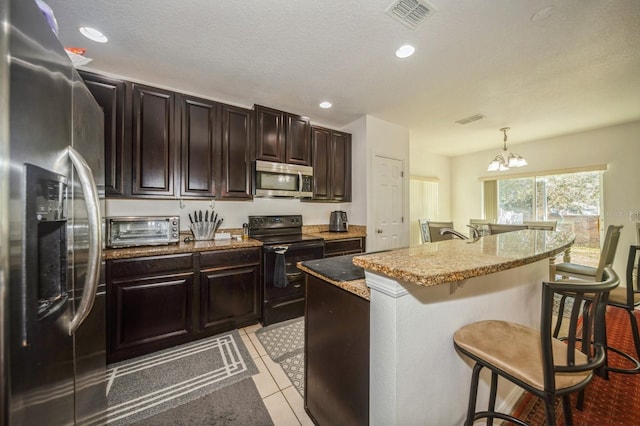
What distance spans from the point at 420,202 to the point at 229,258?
4.42m

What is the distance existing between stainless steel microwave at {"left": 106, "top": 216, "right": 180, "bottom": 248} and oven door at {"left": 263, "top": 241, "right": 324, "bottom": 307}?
95 cm

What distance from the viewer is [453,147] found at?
16.7ft

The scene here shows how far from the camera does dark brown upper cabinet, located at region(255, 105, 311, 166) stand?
112 inches

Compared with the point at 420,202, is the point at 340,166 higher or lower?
higher

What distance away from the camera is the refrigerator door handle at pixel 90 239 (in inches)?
32.1

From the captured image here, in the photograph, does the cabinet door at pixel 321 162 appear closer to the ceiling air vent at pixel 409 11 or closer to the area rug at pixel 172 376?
the ceiling air vent at pixel 409 11

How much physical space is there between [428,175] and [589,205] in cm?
266

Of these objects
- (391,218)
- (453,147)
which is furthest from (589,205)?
(391,218)

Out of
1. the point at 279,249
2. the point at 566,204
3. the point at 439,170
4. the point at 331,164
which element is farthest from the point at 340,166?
the point at 566,204

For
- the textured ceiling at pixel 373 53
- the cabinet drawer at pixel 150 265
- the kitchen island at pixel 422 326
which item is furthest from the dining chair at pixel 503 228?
the cabinet drawer at pixel 150 265

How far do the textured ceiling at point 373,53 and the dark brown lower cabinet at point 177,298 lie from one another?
5.81 feet

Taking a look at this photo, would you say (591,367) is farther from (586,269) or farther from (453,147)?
(453,147)

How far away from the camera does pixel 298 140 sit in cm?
314

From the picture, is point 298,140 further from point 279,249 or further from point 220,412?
point 220,412
